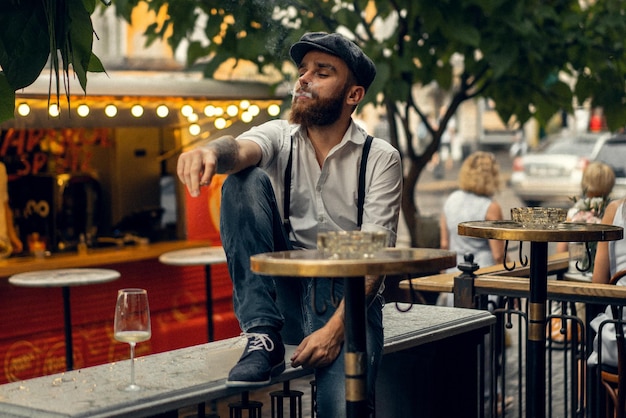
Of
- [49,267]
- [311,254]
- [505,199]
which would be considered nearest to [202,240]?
[49,267]

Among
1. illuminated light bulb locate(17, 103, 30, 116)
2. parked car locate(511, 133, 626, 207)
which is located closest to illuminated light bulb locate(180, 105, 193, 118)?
illuminated light bulb locate(17, 103, 30, 116)

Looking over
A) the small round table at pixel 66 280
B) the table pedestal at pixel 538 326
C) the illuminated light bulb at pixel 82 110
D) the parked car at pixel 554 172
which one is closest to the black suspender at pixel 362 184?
the table pedestal at pixel 538 326

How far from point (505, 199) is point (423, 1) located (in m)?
20.7

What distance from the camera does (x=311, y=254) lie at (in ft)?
10.6

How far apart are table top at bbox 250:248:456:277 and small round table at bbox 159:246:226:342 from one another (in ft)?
18.0

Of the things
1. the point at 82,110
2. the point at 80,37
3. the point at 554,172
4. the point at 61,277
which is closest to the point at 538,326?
the point at 80,37

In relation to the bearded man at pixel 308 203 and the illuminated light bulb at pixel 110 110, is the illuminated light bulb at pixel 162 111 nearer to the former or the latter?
the illuminated light bulb at pixel 110 110

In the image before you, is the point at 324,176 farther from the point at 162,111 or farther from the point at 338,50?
the point at 162,111

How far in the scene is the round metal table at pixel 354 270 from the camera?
2.98 m

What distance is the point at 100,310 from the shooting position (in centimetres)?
895

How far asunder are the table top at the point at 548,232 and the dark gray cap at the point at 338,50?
722mm

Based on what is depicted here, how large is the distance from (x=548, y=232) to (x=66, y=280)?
14.9ft

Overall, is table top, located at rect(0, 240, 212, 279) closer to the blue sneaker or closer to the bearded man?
the bearded man

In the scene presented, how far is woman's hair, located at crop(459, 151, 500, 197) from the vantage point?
331 inches
